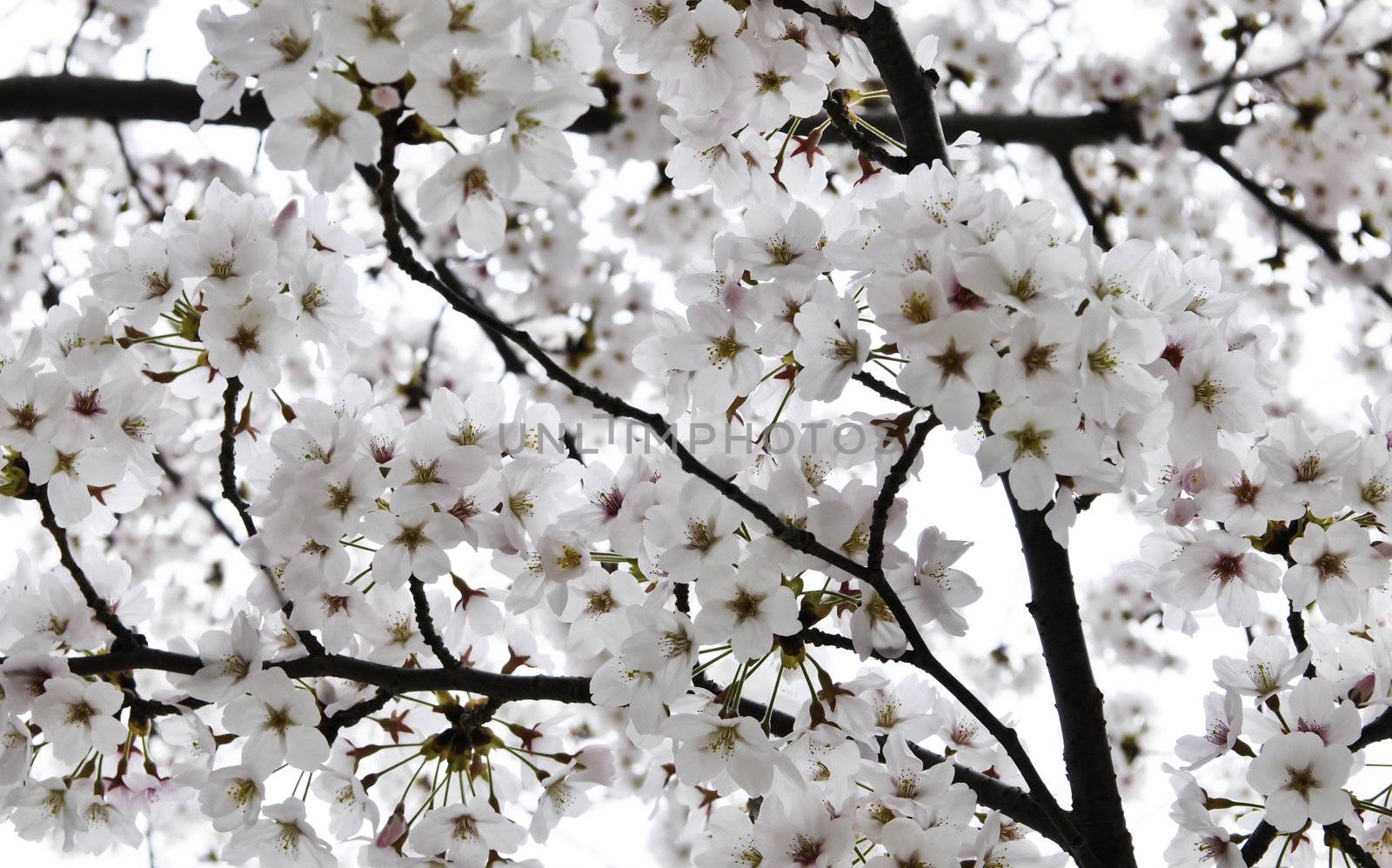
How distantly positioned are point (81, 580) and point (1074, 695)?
156cm

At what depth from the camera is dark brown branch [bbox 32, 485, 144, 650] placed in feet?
5.00

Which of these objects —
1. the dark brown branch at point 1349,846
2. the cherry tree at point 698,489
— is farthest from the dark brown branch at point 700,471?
the dark brown branch at point 1349,846

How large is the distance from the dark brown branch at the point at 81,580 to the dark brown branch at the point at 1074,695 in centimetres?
137

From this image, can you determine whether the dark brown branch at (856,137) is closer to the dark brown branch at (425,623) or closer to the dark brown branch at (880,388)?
the dark brown branch at (880,388)

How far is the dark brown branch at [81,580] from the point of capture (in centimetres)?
152

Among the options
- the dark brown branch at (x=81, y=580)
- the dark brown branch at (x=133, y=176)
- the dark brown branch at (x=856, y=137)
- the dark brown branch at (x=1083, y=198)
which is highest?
the dark brown branch at (x=1083, y=198)

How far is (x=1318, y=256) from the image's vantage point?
5.27 m

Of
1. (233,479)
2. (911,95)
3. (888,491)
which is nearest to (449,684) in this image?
(233,479)

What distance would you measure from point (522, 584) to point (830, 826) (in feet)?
1.76

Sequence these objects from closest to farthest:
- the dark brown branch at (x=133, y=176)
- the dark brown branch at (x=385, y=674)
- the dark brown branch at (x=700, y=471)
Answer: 1. the dark brown branch at (x=700, y=471)
2. the dark brown branch at (x=385, y=674)
3. the dark brown branch at (x=133, y=176)

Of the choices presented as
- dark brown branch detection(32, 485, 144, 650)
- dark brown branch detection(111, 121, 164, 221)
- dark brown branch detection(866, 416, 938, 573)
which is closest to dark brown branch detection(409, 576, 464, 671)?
dark brown branch detection(32, 485, 144, 650)

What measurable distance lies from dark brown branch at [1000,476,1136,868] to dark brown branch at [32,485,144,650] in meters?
1.37

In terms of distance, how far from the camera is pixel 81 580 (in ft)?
4.98

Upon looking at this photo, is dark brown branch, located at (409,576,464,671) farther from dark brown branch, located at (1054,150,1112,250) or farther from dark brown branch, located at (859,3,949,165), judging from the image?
dark brown branch, located at (1054,150,1112,250)
